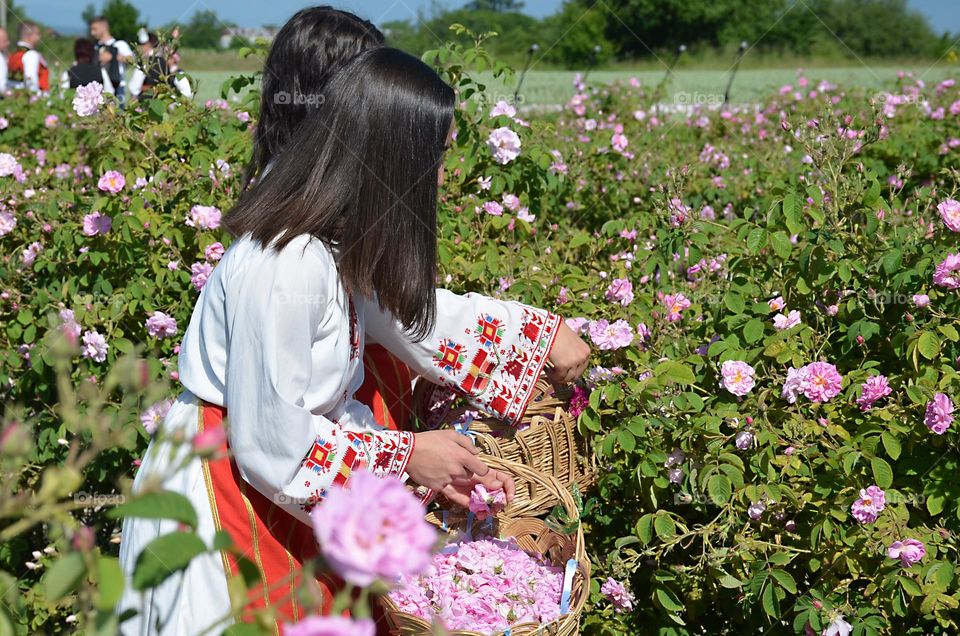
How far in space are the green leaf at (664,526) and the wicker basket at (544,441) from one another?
195mm

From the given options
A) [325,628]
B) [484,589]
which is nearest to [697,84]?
[484,589]

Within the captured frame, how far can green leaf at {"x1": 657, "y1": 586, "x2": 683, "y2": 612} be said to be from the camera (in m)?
1.83

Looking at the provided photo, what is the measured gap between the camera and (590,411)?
1902 millimetres

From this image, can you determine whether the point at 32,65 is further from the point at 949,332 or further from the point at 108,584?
the point at 108,584

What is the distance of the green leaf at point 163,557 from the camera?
68 cm

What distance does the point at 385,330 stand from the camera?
66.8 inches


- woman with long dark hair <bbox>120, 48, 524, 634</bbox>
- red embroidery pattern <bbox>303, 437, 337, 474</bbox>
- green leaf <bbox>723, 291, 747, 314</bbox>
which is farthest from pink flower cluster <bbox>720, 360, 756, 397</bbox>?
red embroidery pattern <bbox>303, 437, 337, 474</bbox>

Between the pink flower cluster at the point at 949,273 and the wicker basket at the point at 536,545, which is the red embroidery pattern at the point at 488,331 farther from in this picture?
the pink flower cluster at the point at 949,273

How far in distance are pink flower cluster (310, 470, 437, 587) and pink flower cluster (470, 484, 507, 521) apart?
3.51 ft

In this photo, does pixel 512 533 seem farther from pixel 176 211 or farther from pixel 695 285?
pixel 176 211

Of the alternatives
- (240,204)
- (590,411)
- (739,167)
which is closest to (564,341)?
(590,411)

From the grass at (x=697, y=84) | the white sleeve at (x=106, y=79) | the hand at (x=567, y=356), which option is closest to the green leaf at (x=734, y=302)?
the hand at (x=567, y=356)

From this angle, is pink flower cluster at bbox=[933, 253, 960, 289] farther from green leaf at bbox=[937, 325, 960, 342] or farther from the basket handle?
the basket handle

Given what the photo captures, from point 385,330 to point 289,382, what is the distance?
378 millimetres
